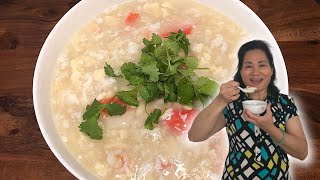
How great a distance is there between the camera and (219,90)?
1337 millimetres

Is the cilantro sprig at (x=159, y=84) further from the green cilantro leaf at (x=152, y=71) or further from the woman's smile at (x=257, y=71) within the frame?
the woman's smile at (x=257, y=71)

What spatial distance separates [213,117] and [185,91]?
0.12 m

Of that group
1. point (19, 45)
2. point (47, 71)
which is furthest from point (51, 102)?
point (19, 45)

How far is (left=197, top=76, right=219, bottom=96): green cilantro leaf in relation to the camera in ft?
4.33

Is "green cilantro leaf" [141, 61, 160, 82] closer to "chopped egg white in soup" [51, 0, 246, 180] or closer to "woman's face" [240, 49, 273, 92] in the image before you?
"chopped egg white in soup" [51, 0, 246, 180]

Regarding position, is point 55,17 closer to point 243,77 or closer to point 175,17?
point 175,17

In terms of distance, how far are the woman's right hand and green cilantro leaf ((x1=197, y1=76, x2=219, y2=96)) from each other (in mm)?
23

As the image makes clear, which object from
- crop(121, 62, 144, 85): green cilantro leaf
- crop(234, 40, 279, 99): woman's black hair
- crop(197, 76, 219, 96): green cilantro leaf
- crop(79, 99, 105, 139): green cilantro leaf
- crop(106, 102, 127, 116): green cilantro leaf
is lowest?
crop(79, 99, 105, 139): green cilantro leaf

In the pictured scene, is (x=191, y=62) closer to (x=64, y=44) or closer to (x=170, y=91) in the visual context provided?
(x=170, y=91)

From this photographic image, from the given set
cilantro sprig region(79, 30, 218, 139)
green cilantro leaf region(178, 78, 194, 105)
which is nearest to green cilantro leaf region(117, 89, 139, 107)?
cilantro sprig region(79, 30, 218, 139)

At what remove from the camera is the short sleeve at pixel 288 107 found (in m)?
1.33

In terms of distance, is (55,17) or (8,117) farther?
(55,17)

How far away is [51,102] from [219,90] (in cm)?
56

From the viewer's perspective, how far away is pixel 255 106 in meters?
1.27
